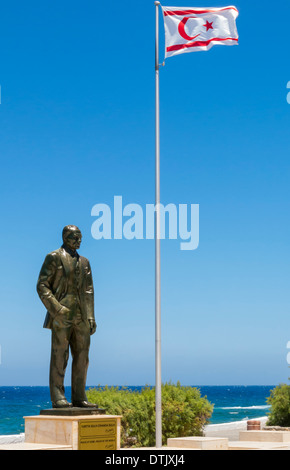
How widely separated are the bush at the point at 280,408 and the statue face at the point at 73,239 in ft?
43.9

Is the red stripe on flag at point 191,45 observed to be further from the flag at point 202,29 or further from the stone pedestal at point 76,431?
the stone pedestal at point 76,431

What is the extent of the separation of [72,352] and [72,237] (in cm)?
220

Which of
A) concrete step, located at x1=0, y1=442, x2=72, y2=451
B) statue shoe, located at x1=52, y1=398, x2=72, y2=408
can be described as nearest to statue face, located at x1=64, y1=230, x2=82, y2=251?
statue shoe, located at x1=52, y1=398, x2=72, y2=408

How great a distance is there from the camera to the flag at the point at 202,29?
16.3m

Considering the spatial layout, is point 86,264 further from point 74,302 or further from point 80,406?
point 80,406

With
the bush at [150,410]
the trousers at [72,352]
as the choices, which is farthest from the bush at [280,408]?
the trousers at [72,352]

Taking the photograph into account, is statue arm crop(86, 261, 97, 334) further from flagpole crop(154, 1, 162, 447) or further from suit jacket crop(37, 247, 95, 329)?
flagpole crop(154, 1, 162, 447)

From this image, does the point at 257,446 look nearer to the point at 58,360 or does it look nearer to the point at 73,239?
the point at 58,360

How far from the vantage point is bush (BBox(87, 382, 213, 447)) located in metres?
19.5

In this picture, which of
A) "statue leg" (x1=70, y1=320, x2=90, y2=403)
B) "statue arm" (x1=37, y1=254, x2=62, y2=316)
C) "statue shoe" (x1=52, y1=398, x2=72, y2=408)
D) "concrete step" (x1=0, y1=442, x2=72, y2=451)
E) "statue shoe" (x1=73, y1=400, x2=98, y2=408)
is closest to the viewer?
"concrete step" (x1=0, y1=442, x2=72, y2=451)

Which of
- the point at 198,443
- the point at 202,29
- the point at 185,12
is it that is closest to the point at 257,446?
the point at 198,443

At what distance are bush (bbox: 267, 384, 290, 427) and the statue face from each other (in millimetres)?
13386

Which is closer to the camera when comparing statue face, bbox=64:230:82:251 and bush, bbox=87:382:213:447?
statue face, bbox=64:230:82:251
